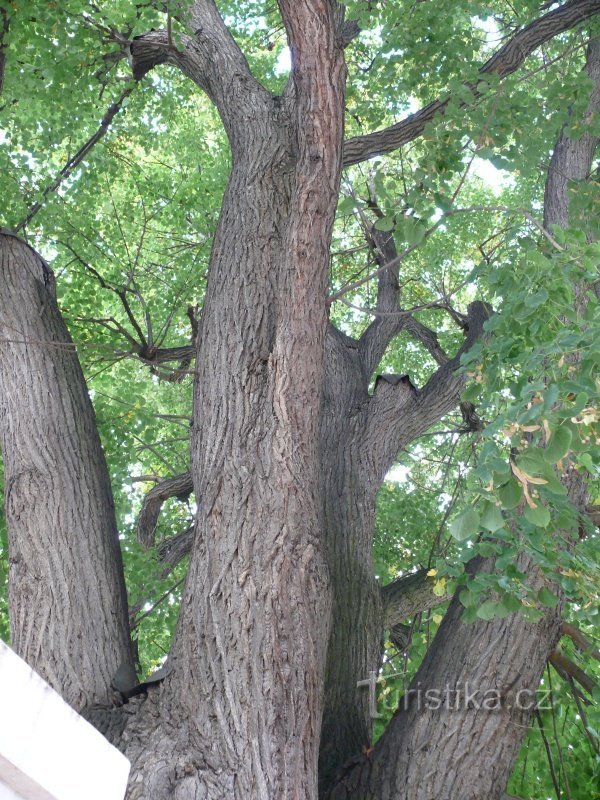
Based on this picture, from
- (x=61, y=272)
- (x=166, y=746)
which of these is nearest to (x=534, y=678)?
(x=166, y=746)

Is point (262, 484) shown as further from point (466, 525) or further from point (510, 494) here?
point (510, 494)

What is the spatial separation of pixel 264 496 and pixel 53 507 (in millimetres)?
1003

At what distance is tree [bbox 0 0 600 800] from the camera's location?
3219 millimetres

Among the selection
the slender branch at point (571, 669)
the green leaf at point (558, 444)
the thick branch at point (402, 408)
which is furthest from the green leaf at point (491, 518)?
the thick branch at point (402, 408)

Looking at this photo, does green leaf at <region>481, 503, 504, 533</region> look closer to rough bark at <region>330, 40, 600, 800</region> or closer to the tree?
the tree

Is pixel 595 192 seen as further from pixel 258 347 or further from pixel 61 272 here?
pixel 61 272

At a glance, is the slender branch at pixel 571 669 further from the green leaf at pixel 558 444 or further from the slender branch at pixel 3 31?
the slender branch at pixel 3 31

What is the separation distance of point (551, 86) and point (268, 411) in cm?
270

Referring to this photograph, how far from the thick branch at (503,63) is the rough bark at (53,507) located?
205cm

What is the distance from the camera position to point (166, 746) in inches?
123

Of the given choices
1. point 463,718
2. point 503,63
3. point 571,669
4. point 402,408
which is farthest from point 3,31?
point 571,669

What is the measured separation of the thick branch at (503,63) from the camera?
5.01 meters

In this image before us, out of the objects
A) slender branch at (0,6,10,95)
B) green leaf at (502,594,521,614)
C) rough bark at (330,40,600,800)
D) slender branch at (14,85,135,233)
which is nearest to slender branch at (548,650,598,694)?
rough bark at (330,40,600,800)

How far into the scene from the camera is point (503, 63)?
16.4 feet
